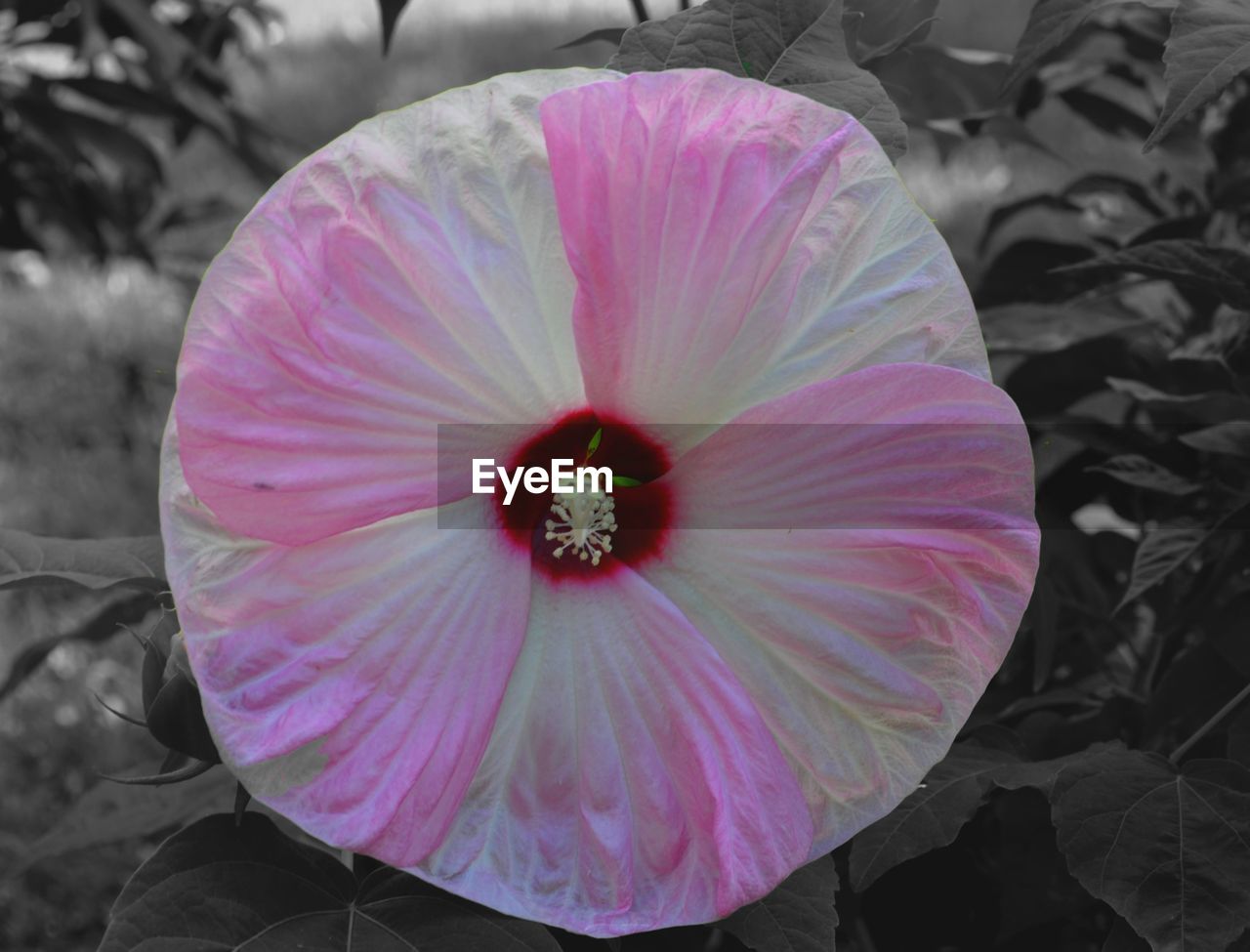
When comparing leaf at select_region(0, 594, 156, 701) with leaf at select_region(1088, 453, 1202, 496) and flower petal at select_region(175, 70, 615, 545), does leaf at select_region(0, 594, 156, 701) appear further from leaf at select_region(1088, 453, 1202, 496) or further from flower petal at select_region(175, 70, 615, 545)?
leaf at select_region(1088, 453, 1202, 496)

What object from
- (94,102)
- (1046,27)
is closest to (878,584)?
(1046,27)

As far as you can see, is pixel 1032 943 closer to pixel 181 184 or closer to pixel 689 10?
pixel 689 10

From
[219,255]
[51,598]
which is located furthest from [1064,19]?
[51,598]

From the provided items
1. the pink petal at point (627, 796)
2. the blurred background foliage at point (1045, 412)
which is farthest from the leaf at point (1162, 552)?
the pink petal at point (627, 796)

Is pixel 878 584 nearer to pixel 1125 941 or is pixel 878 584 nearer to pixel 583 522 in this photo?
pixel 583 522

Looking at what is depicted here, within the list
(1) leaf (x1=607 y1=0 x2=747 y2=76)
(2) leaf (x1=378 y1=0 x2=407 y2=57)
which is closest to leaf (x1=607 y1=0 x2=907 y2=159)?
(1) leaf (x1=607 y1=0 x2=747 y2=76)

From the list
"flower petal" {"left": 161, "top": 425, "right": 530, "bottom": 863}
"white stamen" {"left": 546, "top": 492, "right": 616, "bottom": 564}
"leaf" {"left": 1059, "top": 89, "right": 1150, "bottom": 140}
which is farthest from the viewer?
"leaf" {"left": 1059, "top": 89, "right": 1150, "bottom": 140}

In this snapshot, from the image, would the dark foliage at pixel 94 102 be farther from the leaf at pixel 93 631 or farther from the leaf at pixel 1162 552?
the leaf at pixel 1162 552
